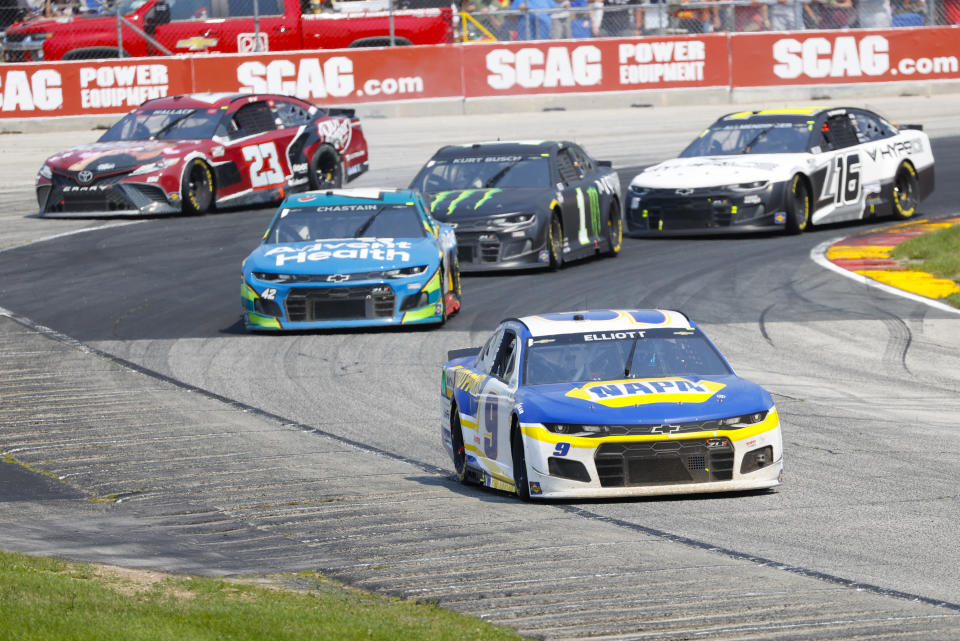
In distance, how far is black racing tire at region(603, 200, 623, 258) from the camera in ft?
71.1

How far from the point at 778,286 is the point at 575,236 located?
9.48 feet

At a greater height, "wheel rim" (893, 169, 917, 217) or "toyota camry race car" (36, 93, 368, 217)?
"toyota camry race car" (36, 93, 368, 217)

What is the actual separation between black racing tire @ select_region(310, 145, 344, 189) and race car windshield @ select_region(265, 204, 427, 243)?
7.27 metres

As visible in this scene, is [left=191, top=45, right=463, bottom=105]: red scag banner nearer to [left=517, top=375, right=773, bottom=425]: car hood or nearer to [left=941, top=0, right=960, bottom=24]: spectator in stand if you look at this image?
[left=941, top=0, right=960, bottom=24]: spectator in stand

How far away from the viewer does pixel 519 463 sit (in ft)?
32.7

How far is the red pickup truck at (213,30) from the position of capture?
3138cm

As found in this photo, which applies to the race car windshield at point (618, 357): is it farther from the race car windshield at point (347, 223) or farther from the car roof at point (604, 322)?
the race car windshield at point (347, 223)

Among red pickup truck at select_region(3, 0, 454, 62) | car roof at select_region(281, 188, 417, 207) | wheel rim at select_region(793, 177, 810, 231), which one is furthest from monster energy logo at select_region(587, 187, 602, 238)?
red pickup truck at select_region(3, 0, 454, 62)

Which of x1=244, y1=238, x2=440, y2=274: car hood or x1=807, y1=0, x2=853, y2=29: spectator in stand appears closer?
x1=244, y1=238, x2=440, y2=274: car hood

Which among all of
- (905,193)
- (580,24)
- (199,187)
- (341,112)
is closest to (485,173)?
(199,187)

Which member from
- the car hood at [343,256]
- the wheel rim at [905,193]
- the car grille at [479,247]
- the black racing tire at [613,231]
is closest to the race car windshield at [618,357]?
the car hood at [343,256]

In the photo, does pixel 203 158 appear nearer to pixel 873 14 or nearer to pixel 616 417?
pixel 873 14

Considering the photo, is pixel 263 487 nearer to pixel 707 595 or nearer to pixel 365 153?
pixel 707 595

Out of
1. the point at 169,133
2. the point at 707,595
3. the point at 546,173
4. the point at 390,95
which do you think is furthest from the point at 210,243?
the point at 707,595
